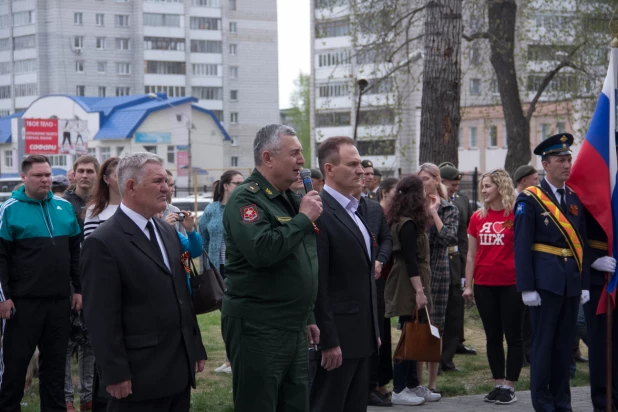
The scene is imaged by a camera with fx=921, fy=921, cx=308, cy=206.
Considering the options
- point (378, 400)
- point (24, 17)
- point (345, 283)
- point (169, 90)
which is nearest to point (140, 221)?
point (345, 283)

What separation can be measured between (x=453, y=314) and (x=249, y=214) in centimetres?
563

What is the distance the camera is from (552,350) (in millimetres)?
7586

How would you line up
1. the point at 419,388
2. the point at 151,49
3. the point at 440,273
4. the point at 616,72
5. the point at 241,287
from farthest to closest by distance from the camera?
the point at 151,49, the point at 440,273, the point at 419,388, the point at 616,72, the point at 241,287

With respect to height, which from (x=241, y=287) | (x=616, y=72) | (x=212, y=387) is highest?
(x=616, y=72)

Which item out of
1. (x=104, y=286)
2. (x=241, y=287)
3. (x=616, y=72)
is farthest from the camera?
(x=616, y=72)

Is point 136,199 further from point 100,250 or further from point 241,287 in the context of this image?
point 241,287

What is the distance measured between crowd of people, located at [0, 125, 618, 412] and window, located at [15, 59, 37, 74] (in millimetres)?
86972

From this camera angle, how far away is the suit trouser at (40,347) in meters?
7.18

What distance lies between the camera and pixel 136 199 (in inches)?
197

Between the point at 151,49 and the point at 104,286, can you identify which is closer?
the point at 104,286

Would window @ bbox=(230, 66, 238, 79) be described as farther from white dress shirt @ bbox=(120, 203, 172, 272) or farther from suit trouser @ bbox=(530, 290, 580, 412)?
white dress shirt @ bbox=(120, 203, 172, 272)

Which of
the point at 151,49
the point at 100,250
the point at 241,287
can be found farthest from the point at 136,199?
the point at 151,49

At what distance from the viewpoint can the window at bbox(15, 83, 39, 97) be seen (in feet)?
306

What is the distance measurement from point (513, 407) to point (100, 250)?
15.7 ft
